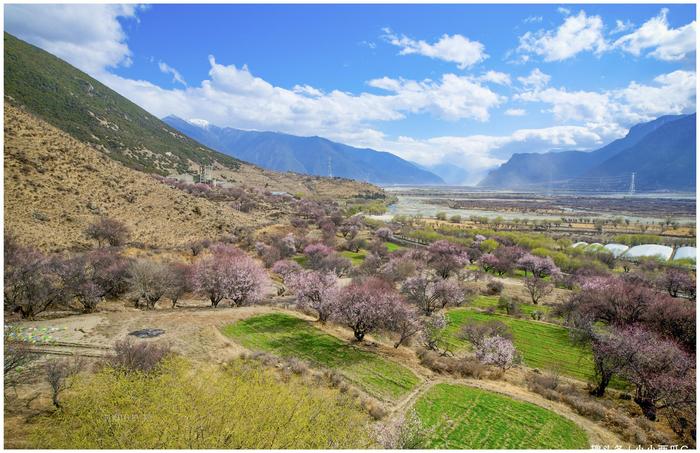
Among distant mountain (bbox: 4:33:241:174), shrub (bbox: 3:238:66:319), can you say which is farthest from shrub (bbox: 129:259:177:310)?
distant mountain (bbox: 4:33:241:174)

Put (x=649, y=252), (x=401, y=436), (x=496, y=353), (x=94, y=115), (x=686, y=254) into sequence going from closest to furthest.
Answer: (x=401, y=436)
(x=496, y=353)
(x=686, y=254)
(x=649, y=252)
(x=94, y=115)

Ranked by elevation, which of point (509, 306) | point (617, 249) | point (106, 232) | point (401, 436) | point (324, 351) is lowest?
point (509, 306)

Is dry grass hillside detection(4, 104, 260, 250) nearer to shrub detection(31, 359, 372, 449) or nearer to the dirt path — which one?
the dirt path

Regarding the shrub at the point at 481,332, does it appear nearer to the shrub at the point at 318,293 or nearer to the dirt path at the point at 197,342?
the dirt path at the point at 197,342

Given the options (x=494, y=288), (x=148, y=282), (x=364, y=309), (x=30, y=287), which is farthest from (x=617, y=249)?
(x=30, y=287)

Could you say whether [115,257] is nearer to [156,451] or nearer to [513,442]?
[156,451]

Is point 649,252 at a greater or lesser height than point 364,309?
lesser

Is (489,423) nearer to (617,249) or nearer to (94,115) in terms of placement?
(617,249)
